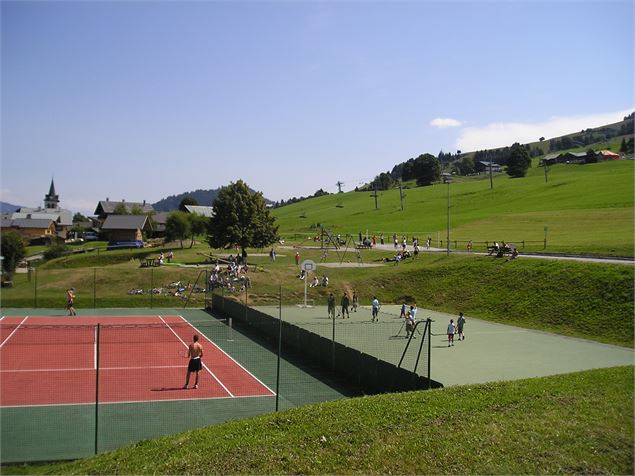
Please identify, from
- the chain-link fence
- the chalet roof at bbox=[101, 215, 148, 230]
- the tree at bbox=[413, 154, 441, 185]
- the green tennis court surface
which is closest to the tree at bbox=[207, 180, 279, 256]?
the chain-link fence

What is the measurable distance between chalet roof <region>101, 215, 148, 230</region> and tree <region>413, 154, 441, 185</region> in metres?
97.8

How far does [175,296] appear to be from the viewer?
128 feet

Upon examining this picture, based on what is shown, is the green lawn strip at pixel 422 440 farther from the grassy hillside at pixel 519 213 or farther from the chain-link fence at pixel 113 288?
the grassy hillside at pixel 519 213

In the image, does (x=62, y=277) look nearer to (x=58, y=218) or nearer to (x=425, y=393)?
(x=425, y=393)

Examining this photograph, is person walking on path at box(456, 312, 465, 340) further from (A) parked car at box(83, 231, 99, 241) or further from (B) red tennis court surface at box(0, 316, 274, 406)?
(A) parked car at box(83, 231, 99, 241)

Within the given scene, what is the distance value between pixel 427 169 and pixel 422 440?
158m

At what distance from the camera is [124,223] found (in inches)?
3214

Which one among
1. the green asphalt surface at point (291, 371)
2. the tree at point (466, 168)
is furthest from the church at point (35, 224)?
the tree at point (466, 168)

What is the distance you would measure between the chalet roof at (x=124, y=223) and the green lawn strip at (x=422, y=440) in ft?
236

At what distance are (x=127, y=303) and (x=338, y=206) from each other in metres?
106

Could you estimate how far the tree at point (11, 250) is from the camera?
155 feet

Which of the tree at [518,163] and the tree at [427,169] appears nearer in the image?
the tree at [518,163]

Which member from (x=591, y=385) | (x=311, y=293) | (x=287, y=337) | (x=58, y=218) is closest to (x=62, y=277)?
(x=311, y=293)

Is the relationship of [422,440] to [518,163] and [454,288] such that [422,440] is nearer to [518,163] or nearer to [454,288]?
[454,288]
